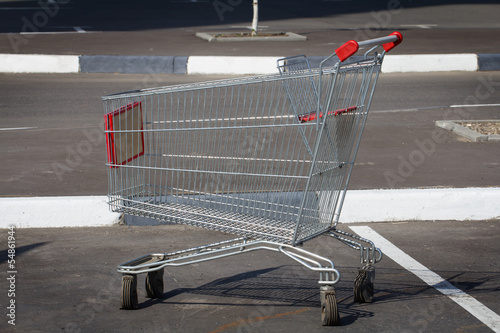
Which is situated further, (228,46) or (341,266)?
(228,46)

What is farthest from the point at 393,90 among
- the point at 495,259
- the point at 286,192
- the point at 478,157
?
the point at 286,192

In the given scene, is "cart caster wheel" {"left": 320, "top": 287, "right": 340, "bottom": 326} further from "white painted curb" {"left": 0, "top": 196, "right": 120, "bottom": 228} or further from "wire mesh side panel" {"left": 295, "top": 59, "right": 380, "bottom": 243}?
"white painted curb" {"left": 0, "top": 196, "right": 120, "bottom": 228}

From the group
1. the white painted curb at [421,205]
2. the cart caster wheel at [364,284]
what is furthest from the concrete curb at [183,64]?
the cart caster wheel at [364,284]

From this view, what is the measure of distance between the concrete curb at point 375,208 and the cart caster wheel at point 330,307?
2064mm

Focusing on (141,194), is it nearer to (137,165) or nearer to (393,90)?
(137,165)

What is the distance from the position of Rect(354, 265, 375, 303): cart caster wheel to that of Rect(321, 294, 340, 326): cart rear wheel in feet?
1.19

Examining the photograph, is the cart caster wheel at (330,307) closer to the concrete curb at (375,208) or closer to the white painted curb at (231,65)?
the concrete curb at (375,208)

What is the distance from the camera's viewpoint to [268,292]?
425 cm

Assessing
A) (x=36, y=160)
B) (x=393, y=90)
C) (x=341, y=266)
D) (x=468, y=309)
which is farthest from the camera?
(x=393, y=90)

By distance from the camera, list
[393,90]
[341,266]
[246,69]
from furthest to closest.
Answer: [246,69]
[393,90]
[341,266]

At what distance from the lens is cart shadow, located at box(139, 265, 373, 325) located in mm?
4066

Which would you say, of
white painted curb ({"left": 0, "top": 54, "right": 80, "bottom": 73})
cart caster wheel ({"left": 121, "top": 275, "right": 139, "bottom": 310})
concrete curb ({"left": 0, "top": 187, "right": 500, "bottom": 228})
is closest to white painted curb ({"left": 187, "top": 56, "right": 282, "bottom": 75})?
white painted curb ({"left": 0, "top": 54, "right": 80, "bottom": 73})

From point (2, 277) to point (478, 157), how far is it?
16.6ft

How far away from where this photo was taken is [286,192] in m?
4.11
